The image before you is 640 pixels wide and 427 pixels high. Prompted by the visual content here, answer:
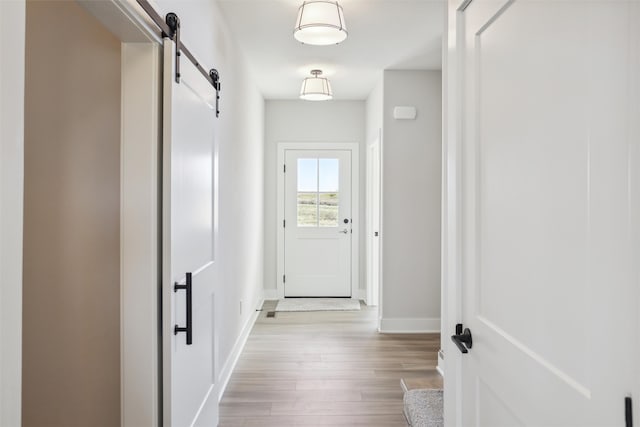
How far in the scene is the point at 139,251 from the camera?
1.63 metres

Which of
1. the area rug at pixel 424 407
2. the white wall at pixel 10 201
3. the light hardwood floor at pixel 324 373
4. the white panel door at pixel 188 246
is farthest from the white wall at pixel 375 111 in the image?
the white wall at pixel 10 201

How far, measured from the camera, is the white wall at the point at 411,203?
453 cm

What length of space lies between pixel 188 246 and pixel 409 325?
3.15 metres

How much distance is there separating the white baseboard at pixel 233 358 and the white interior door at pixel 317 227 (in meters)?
1.38

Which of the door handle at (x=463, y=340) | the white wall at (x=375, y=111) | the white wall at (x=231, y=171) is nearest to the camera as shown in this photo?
the door handle at (x=463, y=340)

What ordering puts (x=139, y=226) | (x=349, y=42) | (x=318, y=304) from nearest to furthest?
(x=139, y=226) < (x=349, y=42) < (x=318, y=304)

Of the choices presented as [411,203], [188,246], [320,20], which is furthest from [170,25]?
[411,203]

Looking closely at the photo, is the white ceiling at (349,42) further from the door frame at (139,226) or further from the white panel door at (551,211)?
the white panel door at (551,211)

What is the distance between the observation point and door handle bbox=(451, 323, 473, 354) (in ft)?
4.65

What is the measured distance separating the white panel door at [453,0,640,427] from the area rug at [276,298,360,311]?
400 cm

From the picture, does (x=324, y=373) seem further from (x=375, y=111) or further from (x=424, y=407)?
(x=375, y=111)

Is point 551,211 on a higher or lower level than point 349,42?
lower

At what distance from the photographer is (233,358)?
3.49 meters

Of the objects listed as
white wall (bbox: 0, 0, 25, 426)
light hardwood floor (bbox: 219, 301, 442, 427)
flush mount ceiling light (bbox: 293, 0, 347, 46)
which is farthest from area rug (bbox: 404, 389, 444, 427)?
flush mount ceiling light (bbox: 293, 0, 347, 46)
